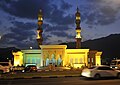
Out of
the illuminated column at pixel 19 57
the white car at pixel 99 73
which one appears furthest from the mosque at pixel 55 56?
the white car at pixel 99 73

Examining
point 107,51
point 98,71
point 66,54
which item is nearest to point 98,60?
point 66,54

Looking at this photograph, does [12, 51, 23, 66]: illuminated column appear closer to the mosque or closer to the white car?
the mosque

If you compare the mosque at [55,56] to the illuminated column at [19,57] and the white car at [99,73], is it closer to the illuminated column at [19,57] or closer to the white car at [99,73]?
the illuminated column at [19,57]

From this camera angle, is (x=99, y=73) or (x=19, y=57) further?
(x=19, y=57)

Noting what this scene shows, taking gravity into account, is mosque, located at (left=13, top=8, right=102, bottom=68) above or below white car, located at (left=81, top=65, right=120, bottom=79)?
above

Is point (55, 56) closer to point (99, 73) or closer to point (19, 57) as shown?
point (19, 57)

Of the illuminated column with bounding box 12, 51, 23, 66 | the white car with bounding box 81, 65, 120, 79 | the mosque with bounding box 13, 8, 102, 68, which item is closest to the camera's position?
the white car with bounding box 81, 65, 120, 79

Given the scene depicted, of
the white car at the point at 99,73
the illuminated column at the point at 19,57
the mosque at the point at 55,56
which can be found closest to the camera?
the white car at the point at 99,73

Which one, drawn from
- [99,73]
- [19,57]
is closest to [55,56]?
[19,57]

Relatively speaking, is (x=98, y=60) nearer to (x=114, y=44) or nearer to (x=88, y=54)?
(x=88, y=54)

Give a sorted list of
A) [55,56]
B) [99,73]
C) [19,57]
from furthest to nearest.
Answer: [19,57]
[55,56]
[99,73]

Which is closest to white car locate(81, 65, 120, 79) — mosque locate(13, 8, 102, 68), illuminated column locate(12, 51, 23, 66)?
mosque locate(13, 8, 102, 68)

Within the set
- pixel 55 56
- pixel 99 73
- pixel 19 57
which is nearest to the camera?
pixel 99 73

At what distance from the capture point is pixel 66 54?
7281 centimetres
